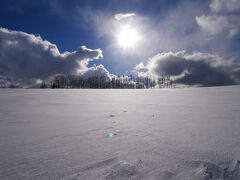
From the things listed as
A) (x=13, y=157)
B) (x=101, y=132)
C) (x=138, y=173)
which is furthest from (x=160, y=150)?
(x=13, y=157)

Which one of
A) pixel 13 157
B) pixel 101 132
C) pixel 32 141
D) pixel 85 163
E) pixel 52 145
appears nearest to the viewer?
pixel 85 163

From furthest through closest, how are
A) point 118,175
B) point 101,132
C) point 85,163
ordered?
point 101,132, point 85,163, point 118,175

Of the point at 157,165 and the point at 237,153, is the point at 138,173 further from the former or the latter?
the point at 237,153

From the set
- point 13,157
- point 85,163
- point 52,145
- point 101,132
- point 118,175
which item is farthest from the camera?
point 101,132

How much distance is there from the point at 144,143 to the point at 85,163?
0.58 m

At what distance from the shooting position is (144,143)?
1.50 metres

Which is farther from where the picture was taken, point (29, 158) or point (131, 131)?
point (131, 131)

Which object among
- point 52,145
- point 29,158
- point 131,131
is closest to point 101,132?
point 131,131

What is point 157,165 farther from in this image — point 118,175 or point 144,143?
point 144,143

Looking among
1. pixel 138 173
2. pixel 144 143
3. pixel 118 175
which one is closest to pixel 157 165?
pixel 138 173

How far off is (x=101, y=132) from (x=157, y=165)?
0.94 metres

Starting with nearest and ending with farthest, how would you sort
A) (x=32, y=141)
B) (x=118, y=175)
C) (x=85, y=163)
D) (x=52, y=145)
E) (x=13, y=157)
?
1. (x=118, y=175)
2. (x=85, y=163)
3. (x=13, y=157)
4. (x=52, y=145)
5. (x=32, y=141)

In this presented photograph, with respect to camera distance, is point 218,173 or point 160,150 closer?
point 218,173

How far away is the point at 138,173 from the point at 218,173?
1.55 ft
